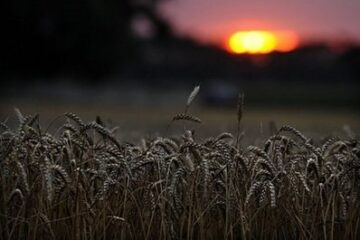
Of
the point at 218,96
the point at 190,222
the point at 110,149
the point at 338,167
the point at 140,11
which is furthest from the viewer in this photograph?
the point at 218,96

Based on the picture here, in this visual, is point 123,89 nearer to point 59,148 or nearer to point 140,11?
point 140,11

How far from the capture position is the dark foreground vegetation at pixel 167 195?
426cm

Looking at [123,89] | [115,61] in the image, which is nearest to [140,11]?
[115,61]

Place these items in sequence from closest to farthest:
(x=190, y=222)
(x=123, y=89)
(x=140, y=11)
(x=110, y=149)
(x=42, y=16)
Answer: (x=190, y=222) → (x=110, y=149) → (x=42, y=16) → (x=140, y=11) → (x=123, y=89)

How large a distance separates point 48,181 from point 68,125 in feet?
3.63

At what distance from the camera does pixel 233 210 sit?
4.39m

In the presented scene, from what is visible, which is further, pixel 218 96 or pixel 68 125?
pixel 218 96

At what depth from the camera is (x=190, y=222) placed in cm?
425

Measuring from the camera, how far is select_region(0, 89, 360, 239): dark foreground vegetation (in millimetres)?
4258

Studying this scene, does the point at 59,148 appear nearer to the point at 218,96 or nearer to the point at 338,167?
the point at 338,167

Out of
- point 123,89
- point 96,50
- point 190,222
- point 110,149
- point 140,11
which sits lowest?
point 190,222

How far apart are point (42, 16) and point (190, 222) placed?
1865 inches

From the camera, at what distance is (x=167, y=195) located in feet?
14.4

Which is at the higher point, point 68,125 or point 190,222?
point 68,125
